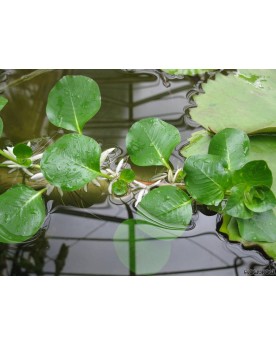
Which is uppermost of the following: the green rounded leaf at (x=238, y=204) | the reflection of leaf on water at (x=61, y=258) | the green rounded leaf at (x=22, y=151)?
the green rounded leaf at (x=22, y=151)

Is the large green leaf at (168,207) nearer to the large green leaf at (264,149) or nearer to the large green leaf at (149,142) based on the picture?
the large green leaf at (149,142)

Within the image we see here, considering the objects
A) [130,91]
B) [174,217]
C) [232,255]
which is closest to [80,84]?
[130,91]

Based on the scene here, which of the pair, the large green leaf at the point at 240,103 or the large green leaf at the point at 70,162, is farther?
the large green leaf at the point at 240,103

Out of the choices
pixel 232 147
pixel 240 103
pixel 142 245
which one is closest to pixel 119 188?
pixel 142 245

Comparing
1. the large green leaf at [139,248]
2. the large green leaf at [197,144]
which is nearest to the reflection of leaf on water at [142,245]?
the large green leaf at [139,248]

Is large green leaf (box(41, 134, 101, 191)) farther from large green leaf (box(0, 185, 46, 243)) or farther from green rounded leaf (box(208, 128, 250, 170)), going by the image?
green rounded leaf (box(208, 128, 250, 170))

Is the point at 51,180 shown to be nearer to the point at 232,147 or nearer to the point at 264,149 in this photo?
the point at 232,147

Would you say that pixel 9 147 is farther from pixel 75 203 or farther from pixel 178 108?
pixel 178 108
